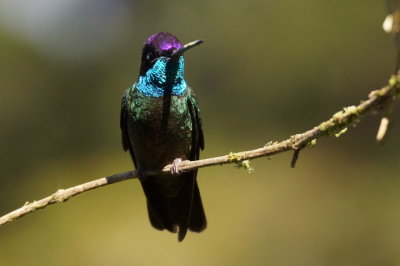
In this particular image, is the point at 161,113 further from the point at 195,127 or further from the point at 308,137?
the point at 308,137

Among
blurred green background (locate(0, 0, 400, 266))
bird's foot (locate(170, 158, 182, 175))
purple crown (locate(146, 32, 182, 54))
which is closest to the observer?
purple crown (locate(146, 32, 182, 54))

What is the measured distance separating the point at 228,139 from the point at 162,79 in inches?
286

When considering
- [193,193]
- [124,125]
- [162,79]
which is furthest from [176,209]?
[162,79]

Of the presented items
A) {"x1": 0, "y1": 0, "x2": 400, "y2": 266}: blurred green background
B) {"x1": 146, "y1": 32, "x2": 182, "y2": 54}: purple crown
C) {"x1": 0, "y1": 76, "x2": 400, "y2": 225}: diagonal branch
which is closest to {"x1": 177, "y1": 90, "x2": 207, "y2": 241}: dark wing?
{"x1": 146, "y1": 32, "x2": 182, "y2": 54}: purple crown

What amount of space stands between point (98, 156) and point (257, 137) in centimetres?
273

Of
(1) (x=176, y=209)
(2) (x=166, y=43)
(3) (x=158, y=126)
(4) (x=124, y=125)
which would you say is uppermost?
(2) (x=166, y=43)

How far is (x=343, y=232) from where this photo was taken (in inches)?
335

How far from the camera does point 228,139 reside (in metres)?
11.2

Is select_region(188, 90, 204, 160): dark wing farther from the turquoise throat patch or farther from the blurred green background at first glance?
the blurred green background

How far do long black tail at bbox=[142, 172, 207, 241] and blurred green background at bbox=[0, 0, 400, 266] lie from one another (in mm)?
3500

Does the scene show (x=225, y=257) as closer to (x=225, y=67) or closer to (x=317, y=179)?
(x=317, y=179)

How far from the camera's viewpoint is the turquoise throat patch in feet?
13.0

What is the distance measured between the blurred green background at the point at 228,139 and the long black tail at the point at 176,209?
11.5 feet

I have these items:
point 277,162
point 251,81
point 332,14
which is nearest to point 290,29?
point 332,14
